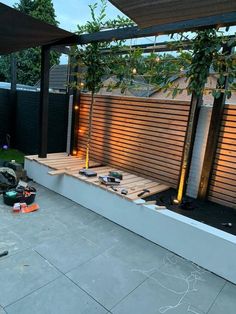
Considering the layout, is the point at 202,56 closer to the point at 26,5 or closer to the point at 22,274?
the point at 22,274

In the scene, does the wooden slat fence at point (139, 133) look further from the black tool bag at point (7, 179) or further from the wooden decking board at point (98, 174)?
the black tool bag at point (7, 179)

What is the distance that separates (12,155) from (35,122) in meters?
0.99

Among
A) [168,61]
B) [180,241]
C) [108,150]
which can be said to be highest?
[168,61]

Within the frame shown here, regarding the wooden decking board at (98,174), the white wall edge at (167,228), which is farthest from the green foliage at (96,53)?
the white wall edge at (167,228)

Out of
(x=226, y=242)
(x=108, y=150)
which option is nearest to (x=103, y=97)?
(x=108, y=150)

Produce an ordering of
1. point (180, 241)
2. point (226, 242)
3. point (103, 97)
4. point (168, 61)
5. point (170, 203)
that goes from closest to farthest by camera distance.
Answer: point (226, 242) → point (180, 241) → point (170, 203) → point (168, 61) → point (103, 97)

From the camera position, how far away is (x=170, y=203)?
11.2 ft

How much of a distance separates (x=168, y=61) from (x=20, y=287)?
132 inches

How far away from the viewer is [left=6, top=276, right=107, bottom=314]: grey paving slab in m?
1.89

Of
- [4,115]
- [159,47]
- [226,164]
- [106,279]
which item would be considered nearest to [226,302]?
[106,279]

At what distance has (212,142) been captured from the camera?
11.4ft

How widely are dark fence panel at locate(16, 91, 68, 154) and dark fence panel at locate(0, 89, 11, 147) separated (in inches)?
10.3

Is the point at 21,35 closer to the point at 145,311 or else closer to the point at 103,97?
the point at 103,97

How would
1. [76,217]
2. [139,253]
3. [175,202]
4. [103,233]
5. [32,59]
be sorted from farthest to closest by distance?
[32,59]
[76,217]
[175,202]
[103,233]
[139,253]
